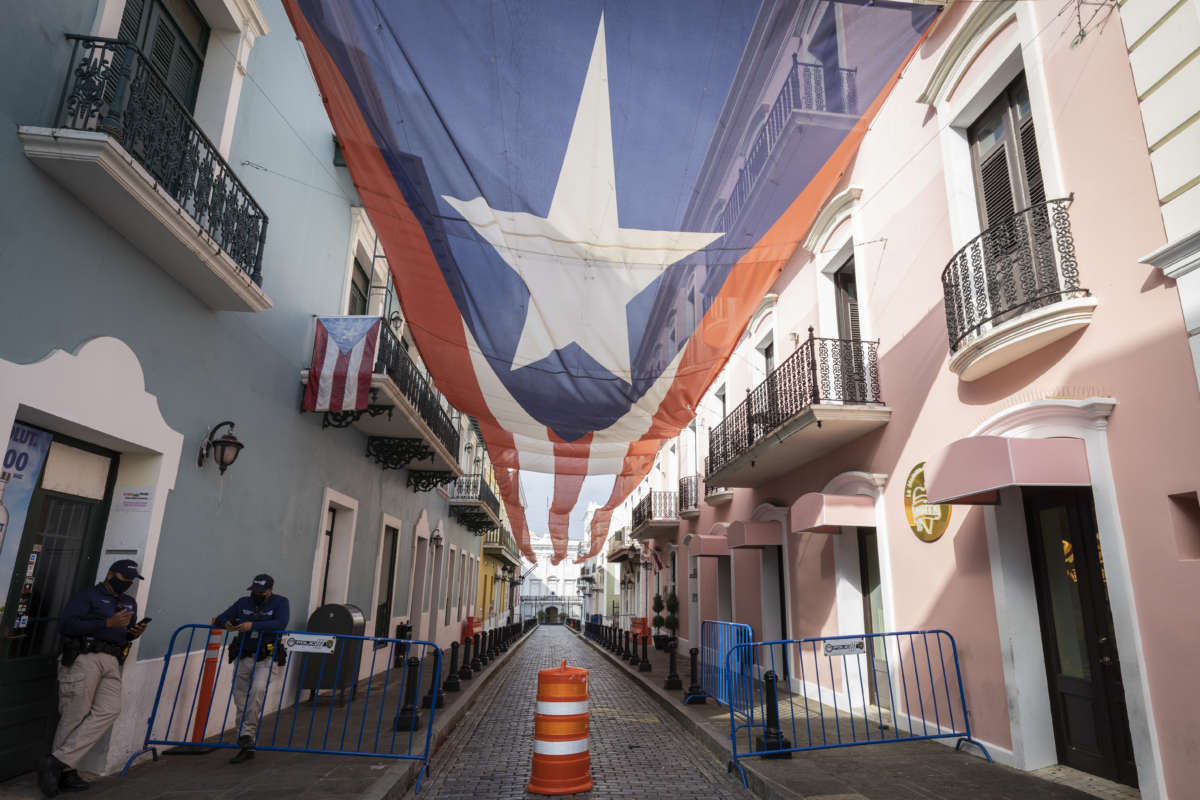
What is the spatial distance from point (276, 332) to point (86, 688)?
4496 millimetres

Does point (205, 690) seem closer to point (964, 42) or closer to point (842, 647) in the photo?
point (842, 647)

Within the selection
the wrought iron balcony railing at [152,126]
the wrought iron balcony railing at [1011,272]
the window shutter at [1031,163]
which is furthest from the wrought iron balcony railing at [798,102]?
the wrought iron balcony railing at [152,126]

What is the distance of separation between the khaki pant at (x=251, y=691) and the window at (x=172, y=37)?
526 cm

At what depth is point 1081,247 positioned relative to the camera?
5570 millimetres

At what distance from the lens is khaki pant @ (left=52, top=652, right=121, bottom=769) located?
4.89m

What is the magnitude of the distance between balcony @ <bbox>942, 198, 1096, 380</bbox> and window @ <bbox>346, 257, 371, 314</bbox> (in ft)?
28.5

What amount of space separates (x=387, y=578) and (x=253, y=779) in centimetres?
869

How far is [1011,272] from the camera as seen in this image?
20.0 ft

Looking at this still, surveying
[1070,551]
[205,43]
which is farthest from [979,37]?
[205,43]

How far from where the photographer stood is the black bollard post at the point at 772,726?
248 inches

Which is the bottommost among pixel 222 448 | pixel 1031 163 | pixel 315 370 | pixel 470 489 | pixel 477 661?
pixel 477 661

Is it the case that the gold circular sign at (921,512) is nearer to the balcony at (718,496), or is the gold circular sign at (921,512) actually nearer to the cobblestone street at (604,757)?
the cobblestone street at (604,757)

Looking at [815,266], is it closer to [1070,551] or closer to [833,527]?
[833,527]

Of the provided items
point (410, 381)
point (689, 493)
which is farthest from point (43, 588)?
point (689, 493)
